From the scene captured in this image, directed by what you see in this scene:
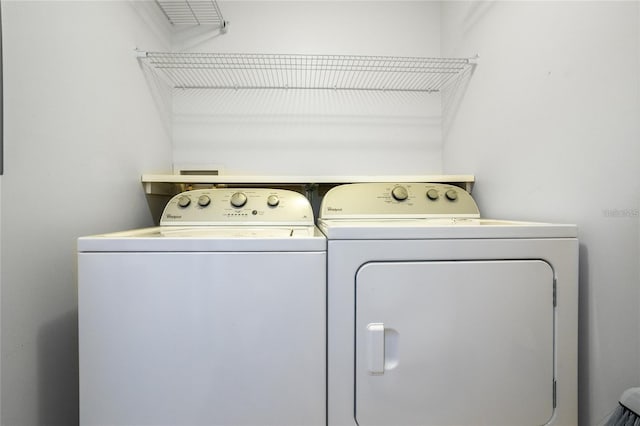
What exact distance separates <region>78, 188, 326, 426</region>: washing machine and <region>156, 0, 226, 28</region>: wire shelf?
143 centimetres

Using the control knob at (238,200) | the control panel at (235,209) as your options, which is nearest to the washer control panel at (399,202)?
the control panel at (235,209)

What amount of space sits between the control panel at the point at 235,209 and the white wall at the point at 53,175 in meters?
0.23

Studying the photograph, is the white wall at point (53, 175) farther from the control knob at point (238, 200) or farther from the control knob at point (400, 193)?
the control knob at point (400, 193)

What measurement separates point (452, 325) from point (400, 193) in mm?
703

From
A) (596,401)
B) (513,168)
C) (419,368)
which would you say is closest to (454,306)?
(419,368)

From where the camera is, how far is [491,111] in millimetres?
1354

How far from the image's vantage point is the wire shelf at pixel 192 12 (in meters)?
1.63

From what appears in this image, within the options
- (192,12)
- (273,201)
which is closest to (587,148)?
(273,201)

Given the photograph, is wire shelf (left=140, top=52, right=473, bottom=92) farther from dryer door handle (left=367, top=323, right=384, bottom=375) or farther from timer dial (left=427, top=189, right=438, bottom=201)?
dryer door handle (left=367, top=323, right=384, bottom=375)

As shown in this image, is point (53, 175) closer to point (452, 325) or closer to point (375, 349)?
point (375, 349)

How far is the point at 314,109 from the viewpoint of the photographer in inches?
71.1

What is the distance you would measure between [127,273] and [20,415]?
502mm

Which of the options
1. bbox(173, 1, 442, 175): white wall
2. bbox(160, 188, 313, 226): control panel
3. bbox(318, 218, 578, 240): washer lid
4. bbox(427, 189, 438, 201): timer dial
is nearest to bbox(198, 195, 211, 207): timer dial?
bbox(160, 188, 313, 226): control panel

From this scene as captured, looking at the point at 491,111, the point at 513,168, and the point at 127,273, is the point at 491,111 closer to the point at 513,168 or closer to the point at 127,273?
the point at 513,168
